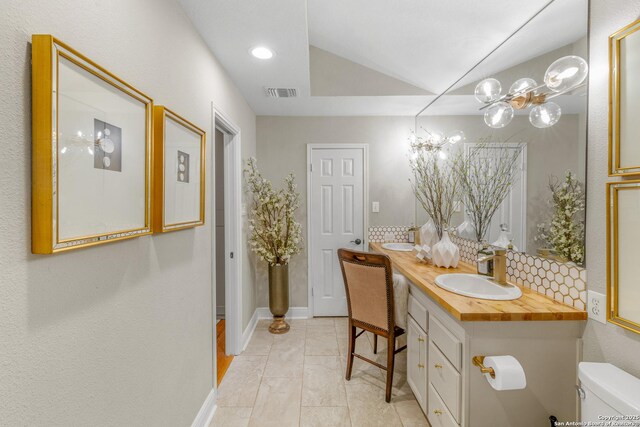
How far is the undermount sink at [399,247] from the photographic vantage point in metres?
3.09

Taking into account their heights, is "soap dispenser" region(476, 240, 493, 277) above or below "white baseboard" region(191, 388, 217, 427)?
above

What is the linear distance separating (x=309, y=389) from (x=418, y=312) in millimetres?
993

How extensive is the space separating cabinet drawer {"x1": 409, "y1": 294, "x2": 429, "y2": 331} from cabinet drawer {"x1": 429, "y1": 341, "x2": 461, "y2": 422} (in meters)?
0.13

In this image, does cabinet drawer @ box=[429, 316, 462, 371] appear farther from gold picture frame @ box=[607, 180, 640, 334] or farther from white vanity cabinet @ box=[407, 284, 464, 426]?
gold picture frame @ box=[607, 180, 640, 334]

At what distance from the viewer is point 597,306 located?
1.22m

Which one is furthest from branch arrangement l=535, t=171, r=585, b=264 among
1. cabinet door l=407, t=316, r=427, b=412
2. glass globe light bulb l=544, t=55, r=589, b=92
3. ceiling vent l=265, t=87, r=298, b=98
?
ceiling vent l=265, t=87, r=298, b=98

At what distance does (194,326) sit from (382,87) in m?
2.54

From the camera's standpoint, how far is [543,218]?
158 cm

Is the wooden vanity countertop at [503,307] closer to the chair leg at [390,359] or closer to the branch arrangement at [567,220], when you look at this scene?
the branch arrangement at [567,220]

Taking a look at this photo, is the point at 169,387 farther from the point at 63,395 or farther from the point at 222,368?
the point at 222,368

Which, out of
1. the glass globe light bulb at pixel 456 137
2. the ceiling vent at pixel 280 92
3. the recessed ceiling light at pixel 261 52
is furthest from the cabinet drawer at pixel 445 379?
the ceiling vent at pixel 280 92

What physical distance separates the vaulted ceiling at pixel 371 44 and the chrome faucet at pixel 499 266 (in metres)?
1.12

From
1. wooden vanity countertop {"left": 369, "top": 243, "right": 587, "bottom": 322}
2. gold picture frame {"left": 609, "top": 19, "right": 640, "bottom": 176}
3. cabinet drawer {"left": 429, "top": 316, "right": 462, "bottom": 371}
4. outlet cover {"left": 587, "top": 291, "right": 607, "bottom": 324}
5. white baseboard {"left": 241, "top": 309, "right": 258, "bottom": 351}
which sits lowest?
white baseboard {"left": 241, "top": 309, "right": 258, "bottom": 351}

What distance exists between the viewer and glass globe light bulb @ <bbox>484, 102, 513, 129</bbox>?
1744mm
